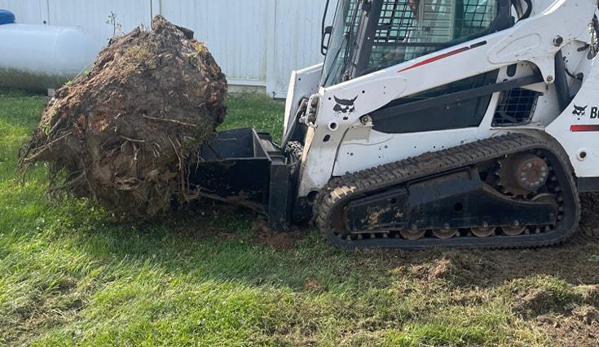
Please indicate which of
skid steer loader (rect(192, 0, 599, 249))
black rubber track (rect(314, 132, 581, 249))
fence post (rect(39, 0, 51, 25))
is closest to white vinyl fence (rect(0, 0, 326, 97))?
fence post (rect(39, 0, 51, 25))

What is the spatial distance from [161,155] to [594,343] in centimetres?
296

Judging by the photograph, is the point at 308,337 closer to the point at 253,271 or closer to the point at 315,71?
the point at 253,271

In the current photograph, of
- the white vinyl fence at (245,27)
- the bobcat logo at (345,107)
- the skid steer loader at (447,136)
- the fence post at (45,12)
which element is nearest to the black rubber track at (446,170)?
the skid steer loader at (447,136)

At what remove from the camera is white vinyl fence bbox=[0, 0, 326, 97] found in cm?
1123

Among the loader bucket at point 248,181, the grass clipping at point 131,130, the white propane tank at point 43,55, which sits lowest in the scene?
the white propane tank at point 43,55

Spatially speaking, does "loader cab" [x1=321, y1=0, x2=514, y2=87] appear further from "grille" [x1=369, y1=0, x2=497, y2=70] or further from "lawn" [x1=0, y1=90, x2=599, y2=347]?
"lawn" [x1=0, y1=90, x2=599, y2=347]

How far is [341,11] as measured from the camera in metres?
5.41

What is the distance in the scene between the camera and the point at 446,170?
455 cm

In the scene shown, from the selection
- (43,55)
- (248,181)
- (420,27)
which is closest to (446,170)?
(420,27)

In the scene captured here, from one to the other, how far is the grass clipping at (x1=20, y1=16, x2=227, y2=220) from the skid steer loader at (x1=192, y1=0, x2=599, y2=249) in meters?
0.34

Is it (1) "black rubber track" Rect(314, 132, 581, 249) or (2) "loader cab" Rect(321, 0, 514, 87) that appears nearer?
(1) "black rubber track" Rect(314, 132, 581, 249)

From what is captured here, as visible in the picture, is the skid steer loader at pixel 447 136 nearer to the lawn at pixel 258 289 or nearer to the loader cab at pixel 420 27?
the loader cab at pixel 420 27

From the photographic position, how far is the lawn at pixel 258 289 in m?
3.52

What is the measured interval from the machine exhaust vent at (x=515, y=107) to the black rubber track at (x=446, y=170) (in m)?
0.15
